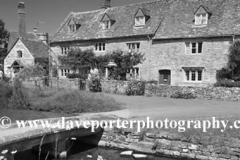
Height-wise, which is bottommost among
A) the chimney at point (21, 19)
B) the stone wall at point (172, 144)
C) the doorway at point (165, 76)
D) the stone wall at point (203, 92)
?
the stone wall at point (172, 144)

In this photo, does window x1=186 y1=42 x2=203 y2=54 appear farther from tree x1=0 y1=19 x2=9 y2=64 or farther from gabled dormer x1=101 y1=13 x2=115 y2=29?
tree x1=0 y1=19 x2=9 y2=64

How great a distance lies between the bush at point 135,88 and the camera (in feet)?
76.3

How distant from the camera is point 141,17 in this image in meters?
Answer: 29.8

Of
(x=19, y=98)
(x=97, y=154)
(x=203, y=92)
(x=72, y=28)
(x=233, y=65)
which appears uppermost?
(x=72, y=28)

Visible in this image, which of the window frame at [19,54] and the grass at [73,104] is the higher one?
the window frame at [19,54]

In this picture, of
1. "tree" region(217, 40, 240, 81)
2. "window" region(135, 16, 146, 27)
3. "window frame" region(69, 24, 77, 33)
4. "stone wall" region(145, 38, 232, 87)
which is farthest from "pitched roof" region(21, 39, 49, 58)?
"tree" region(217, 40, 240, 81)

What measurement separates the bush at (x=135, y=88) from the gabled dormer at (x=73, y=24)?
1543cm

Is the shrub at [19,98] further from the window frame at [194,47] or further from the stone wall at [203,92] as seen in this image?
the window frame at [194,47]

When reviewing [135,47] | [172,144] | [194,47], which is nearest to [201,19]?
[194,47]

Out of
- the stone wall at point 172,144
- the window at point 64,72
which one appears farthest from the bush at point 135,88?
the window at point 64,72

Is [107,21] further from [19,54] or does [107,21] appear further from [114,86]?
[19,54]

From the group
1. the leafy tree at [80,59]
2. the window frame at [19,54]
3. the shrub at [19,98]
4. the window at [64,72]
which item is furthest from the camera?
the window frame at [19,54]

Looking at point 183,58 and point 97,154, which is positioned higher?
point 183,58

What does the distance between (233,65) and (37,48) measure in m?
27.5
